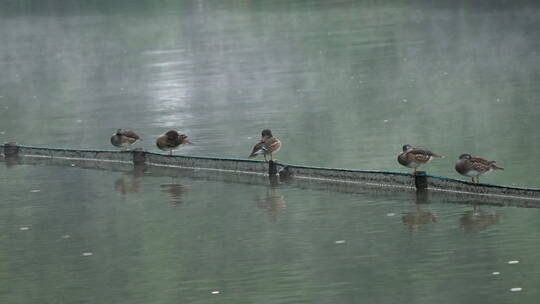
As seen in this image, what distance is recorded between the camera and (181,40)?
156 ft

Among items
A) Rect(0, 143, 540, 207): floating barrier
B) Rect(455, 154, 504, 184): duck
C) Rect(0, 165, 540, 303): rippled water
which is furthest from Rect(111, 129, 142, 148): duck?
Rect(455, 154, 504, 184): duck

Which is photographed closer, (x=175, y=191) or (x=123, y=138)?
(x=175, y=191)

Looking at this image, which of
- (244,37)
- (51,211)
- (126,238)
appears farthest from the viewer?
(244,37)

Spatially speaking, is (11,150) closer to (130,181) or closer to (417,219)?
(130,181)

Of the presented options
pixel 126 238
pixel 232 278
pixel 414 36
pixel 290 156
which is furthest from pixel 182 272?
pixel 414 36

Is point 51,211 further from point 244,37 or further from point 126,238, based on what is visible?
point 244,37

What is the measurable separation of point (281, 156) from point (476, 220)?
6.09 meters

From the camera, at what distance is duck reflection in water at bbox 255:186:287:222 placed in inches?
685

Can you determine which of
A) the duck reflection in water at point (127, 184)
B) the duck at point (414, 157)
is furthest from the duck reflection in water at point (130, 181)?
the duck at point (414, 157)

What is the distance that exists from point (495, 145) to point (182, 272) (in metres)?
8.17

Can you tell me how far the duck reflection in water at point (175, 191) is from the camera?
18.7m

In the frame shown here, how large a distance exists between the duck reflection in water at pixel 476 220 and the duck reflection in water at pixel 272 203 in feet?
7.68

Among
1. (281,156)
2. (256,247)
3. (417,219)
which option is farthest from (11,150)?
(417,219)

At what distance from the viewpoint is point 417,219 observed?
53.7ft
